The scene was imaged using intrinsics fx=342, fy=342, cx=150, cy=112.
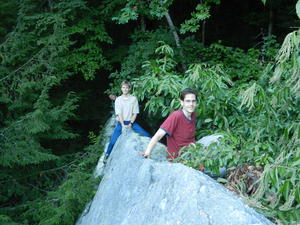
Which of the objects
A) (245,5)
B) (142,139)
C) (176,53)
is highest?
(245,5)

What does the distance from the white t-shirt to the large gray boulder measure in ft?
8.11

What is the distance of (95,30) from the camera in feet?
29.8

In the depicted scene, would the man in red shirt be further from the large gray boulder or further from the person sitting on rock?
the person sitting on rock

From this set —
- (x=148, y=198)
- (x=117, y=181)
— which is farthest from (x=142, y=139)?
(x=148, y=198)

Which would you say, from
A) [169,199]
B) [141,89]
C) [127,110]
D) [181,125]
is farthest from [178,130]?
[127,110]

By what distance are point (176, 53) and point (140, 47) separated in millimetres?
921

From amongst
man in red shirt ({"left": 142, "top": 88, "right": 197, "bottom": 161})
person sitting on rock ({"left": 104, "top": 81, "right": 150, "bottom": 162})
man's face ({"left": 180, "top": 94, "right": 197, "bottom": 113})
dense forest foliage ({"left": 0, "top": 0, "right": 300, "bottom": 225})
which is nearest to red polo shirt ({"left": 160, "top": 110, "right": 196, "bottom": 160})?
man in red shirt ({"left": 142, "top": 88, "right": 197, "bottom": 161})

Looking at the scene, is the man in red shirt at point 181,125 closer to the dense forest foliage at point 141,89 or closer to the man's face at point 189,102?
the man's face at point 189,102

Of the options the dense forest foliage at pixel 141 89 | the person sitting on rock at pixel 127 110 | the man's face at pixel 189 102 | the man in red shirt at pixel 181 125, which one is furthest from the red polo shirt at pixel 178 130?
the person sitting on rock at pixel 127 110

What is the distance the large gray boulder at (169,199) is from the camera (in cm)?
192

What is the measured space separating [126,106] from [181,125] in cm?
238

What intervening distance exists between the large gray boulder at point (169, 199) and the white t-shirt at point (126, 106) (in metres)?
2.47

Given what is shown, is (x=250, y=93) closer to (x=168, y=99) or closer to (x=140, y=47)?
(x=168, y=99)

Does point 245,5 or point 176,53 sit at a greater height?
point 245,5
